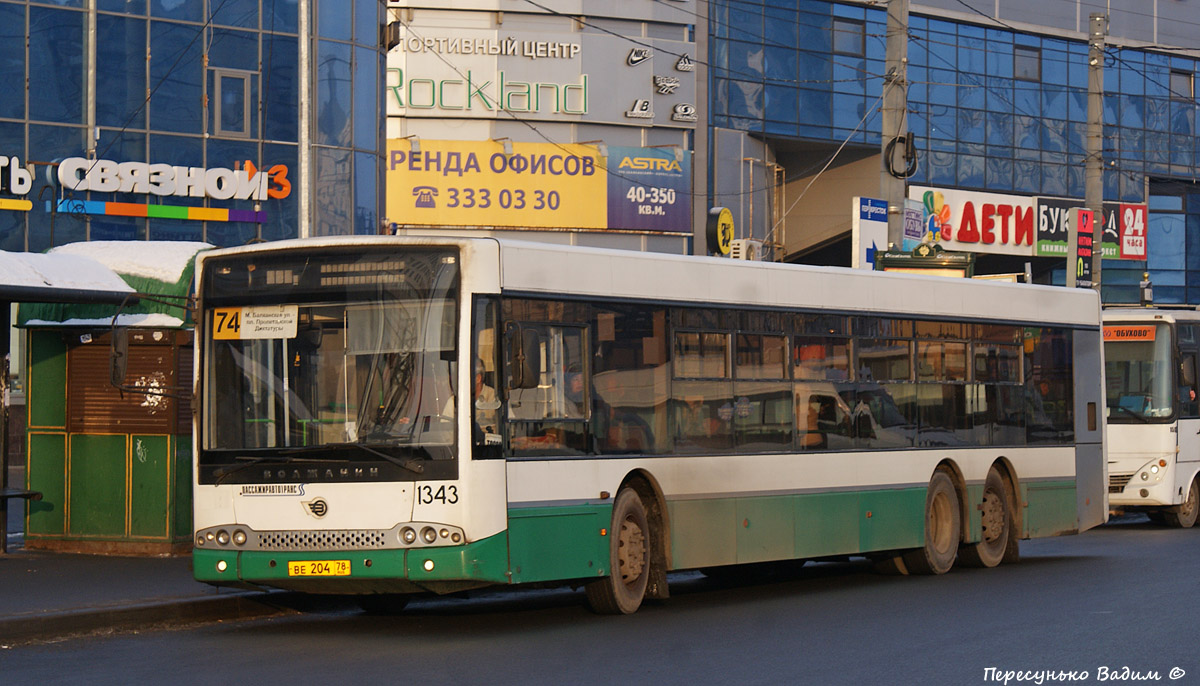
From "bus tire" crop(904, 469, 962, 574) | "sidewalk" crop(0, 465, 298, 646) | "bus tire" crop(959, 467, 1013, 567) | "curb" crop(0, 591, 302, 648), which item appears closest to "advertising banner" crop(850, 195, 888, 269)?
"bus tire" crop(959, 467, 1013, 567)

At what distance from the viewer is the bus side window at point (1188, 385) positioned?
24422 mm

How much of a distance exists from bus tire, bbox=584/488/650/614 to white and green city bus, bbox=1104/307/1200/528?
13.5 metres

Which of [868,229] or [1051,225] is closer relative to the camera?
[868,229]

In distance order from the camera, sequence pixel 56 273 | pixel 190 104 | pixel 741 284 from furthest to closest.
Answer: pixel 190 104, pixel 56 273, pixel 741 284

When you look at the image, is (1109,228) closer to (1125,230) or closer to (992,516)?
(1125,230)

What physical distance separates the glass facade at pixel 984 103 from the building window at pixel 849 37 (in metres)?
0.05

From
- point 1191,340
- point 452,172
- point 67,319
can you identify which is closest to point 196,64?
point 452,172

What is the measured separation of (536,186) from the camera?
150ft

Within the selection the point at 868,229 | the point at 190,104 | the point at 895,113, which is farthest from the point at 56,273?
the point at 190,104

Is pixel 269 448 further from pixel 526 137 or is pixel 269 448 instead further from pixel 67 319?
pixel 526 137

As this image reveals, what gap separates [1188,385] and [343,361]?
55.2ft

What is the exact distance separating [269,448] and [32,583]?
10.6 ft

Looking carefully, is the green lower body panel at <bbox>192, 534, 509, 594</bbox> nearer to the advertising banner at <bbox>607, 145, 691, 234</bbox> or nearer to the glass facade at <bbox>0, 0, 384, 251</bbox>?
the glass facade at <bbox>0, 0, 384, 251</bbox>

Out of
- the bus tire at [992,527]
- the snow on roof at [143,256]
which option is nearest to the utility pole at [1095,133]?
the bus tire at [992,527]
